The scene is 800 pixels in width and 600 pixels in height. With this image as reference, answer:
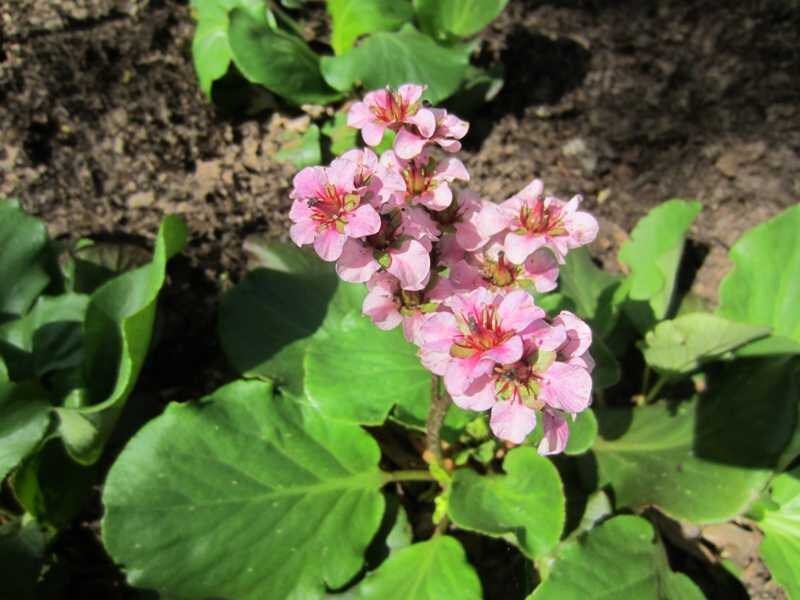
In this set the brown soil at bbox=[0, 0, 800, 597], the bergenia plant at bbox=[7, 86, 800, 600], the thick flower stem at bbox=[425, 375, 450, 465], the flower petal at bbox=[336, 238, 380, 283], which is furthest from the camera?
the brown soil at bbox=[0, 0, 800, 597]

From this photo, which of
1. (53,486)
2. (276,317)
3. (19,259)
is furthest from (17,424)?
(276,317)

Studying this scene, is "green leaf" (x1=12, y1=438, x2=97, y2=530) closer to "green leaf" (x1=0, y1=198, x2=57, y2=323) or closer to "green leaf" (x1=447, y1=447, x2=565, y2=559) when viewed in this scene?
"green leaf" (x1=0, y1=198, x2=57, y2=323)

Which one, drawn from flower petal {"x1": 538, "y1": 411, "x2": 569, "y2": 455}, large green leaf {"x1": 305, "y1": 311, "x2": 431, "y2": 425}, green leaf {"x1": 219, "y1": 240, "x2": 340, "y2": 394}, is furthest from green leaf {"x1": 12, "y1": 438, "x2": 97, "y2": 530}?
flower petal {"x1": 538, "y1": 411, "x2": 569, "y2": 455}

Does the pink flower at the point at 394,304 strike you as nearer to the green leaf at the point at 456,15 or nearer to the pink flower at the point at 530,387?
the pink flower at the point at 530,387

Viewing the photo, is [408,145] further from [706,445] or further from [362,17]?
[362,17]

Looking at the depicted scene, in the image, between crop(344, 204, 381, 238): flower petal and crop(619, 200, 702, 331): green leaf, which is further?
crop(619, 200, 702, 331): green leaf

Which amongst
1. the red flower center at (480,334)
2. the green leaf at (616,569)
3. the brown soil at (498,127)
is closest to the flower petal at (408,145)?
the red flower center at (480,334)

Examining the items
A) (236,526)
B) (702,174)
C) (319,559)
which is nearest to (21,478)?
(236,526)
